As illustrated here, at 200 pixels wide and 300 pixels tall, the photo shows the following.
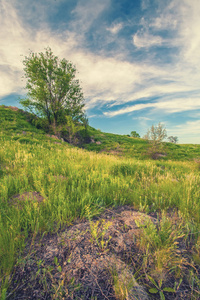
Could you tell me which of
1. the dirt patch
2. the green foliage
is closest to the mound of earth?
the dirt patch

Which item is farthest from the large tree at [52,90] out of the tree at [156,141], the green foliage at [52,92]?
the tree at [156,141]

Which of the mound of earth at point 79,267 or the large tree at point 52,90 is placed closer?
the mound of earth at point 79,267

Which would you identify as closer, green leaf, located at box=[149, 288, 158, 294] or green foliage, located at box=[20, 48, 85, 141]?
green leaf, located at box=[149, 288, 158, 294]

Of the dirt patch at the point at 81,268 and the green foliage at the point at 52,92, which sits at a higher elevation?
the green foliage at the point at 52,92

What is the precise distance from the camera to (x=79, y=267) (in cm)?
132

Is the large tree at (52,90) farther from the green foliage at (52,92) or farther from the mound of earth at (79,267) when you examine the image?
the mound of earth at (79,267)

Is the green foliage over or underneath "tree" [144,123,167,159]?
over

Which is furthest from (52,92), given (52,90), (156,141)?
(156,141)

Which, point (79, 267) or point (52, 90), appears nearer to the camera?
point (79, 267)

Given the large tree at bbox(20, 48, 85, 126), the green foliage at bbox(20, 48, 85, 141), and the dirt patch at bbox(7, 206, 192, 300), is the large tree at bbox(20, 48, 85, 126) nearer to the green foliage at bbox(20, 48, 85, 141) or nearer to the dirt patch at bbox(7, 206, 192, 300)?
the green foliage at bbox(20, 48, 85, 141)

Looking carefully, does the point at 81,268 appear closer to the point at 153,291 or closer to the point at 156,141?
the point at 153,291

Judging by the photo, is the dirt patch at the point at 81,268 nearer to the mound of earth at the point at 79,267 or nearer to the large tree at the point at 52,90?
the mound of earth at the point at 79,267

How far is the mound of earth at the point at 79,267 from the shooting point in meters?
1.15

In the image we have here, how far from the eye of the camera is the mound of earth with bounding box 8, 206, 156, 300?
115 cm
